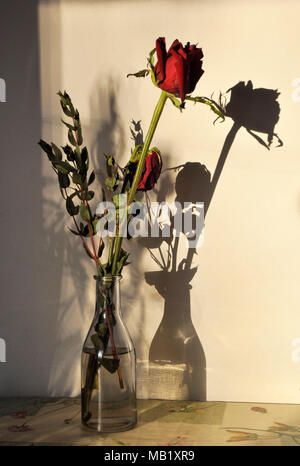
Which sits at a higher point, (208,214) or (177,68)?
(177,68)

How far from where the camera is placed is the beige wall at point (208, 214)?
47.5 inches

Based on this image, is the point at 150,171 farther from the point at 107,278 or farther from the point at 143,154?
the point at 107,278

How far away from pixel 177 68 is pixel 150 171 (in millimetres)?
207

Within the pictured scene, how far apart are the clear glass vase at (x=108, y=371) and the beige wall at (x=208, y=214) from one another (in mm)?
183

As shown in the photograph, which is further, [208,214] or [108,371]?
[208,214]

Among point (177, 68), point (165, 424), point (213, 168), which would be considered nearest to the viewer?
point (177, 68)

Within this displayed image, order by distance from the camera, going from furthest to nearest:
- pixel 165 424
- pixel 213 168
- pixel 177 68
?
pixel 213 168 → pixel 165 424 → pixel 177 68

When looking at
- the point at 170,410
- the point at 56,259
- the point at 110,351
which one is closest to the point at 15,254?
the point at 56,259

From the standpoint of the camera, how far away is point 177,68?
98 cm

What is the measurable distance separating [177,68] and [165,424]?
0.66 metres

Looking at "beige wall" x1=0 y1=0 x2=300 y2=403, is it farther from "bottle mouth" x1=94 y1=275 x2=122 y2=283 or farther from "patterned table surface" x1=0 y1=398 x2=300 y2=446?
"bottle mouth" x1=94 y1=275 x2=122 y2=283

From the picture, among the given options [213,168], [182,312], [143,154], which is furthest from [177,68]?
[182,312]

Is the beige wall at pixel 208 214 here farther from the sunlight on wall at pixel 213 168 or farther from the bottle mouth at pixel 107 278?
the bottle mouth at pixel 107 278

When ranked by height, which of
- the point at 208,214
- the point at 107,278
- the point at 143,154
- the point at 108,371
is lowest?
the point at 108,371
